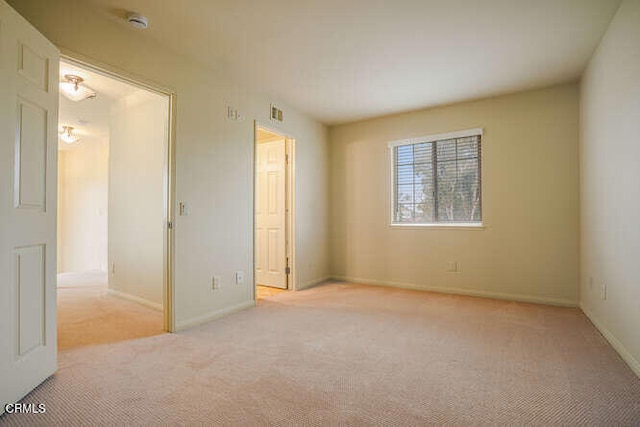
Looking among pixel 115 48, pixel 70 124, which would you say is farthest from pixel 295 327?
pixel 70 124

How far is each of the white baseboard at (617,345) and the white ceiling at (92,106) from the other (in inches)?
179

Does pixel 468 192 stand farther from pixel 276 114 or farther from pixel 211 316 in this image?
pixel 211 316

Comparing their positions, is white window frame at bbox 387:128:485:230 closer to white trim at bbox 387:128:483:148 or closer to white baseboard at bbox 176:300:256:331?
white trim at bbox 387:128:483:148

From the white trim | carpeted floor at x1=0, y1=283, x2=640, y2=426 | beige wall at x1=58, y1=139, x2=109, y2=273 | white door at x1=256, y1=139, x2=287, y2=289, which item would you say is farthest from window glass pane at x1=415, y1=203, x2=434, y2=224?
beige wall at x1=58, y1=139, x2=109, y2=273

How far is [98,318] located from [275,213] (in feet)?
7.86

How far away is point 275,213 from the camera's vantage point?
4734 millimetres

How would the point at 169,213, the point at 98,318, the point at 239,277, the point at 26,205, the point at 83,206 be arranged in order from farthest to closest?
the point at 83,206 < the point at 239,277 < the point at 98,318 < the point at 169,213 < the point at 26,205

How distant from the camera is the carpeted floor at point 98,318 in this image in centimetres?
271

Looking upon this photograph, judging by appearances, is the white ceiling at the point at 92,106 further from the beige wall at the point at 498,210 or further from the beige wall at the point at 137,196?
the beige wall at the point at 498,210

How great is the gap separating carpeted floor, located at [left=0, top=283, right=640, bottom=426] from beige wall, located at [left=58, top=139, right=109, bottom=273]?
4.51m

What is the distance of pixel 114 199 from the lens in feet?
13.9

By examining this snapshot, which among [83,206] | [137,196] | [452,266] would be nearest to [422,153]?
[452,266]

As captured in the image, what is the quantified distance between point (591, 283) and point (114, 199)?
215 inches

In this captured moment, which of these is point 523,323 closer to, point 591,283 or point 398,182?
point 591,283
